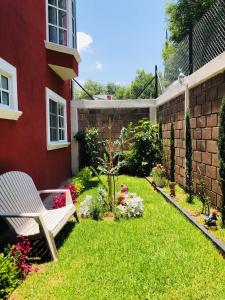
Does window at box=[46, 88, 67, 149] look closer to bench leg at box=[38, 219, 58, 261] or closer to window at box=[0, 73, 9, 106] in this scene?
window at box=[0, 73, 9, 106]

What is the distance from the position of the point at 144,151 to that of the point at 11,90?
21.0 feet

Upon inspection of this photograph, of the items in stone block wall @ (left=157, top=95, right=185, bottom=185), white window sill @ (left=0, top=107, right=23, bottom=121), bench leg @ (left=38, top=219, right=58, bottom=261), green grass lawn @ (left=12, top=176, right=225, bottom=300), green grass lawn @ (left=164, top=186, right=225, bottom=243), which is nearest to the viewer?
green grass lawn @ (left=12, top=176, right=225, bottom=300)

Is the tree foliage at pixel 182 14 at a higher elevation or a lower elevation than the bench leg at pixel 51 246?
higher

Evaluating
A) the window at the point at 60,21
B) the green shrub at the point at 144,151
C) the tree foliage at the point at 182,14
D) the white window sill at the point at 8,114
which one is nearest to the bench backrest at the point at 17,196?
the white window sill at the point at 8,114

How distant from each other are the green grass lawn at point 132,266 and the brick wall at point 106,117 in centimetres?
698

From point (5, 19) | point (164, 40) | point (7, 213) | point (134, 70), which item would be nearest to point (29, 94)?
point (5, 19)

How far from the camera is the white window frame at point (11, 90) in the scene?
450 centimetres

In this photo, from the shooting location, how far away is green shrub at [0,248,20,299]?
2.97 m

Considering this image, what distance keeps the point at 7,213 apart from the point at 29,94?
2.85 m

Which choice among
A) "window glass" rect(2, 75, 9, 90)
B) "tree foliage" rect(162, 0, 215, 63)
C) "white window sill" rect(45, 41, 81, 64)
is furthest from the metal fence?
"tree foliage" rect(162, 0, 215, 63)

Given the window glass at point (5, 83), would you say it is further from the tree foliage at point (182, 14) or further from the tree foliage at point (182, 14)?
the tree foliage at point (182, 14)

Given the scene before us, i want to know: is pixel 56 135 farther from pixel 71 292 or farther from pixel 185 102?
pixel 71 292

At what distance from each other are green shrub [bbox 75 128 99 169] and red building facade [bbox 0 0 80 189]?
4.73 ft

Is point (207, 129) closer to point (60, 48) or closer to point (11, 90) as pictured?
point (11, 90)
